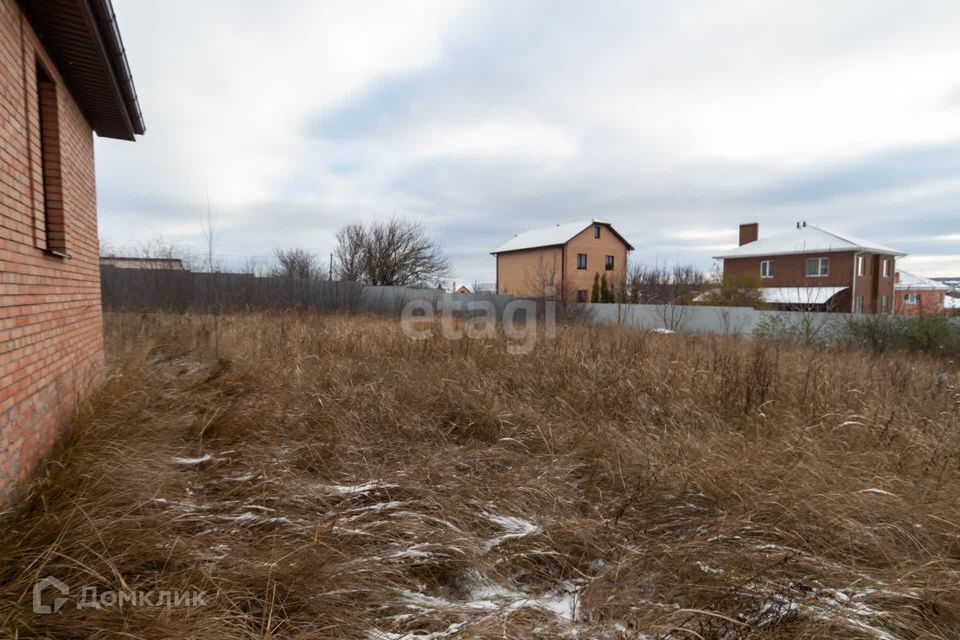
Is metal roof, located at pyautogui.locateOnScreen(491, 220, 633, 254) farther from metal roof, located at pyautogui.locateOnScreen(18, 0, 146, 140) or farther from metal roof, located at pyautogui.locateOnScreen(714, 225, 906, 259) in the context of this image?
metal roof, located at pyautogui.locateOnScreen(18, 0, 146, 140)

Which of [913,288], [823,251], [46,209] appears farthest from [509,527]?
[913,288]

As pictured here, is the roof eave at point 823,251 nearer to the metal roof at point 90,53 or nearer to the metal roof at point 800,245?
the metal roof at point 800,245

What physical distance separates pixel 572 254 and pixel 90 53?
91.2ft

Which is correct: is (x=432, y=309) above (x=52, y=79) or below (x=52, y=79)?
below

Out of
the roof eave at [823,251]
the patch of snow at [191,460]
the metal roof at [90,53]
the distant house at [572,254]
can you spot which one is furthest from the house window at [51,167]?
the roof eave at [823,251]

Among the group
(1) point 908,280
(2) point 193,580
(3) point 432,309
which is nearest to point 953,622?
(2) point 193,580

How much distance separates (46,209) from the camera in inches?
139

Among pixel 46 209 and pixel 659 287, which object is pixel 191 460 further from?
pixel 659 287

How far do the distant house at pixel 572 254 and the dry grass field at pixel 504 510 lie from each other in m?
23.3

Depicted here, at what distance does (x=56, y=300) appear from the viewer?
10.5 ft

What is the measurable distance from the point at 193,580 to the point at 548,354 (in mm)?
4929

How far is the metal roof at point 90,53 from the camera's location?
9.54 ft

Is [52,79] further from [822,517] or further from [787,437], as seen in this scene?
[787,437]

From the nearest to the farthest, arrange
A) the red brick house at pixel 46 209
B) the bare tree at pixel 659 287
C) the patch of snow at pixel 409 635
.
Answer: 1. the patch of snow at pixel 409 635
2. the red brick house at pixel 46 209
3. the bare tree at pixel 659 287
